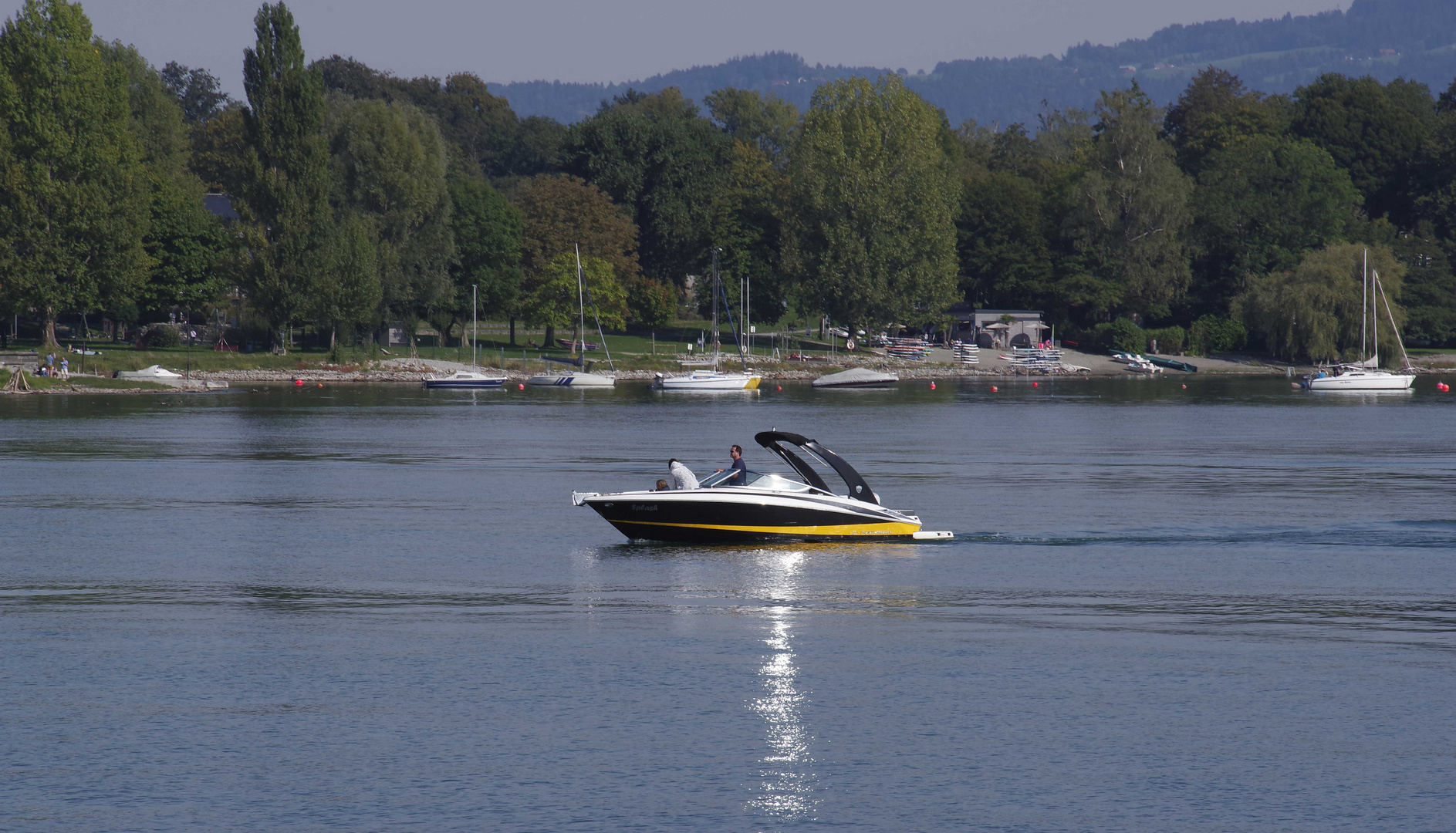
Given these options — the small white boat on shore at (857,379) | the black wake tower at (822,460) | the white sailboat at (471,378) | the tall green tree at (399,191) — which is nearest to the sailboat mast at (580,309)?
the white sailboat at (471,378)

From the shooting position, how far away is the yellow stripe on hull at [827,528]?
36.3 metres

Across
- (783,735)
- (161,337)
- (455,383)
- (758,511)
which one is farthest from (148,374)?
(783,735)

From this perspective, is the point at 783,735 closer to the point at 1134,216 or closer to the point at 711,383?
the point at 711,383

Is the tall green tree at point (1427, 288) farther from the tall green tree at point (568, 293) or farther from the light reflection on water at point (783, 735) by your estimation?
the light reflection on water at point (783, 735)

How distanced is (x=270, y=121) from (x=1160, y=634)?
4001 inches

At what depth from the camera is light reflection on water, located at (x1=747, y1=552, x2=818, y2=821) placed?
17625 millimetres

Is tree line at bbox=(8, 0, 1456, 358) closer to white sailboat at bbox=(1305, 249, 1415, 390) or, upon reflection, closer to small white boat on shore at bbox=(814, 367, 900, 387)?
white sailboat at bbox=(1305, 249, 1415, 390)

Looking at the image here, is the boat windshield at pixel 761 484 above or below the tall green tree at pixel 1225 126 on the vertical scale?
below

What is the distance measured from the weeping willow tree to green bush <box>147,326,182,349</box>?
110m

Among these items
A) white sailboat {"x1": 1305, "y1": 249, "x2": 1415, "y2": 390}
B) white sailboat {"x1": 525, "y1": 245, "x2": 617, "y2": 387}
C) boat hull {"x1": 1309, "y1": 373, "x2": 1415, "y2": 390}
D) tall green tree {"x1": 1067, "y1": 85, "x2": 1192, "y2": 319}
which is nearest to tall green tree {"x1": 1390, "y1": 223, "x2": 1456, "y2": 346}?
white sailboat {"x1": 1305, "y1": 249, "x2": 1415, "y2": 390}

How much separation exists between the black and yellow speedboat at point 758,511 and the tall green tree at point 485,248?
343 ft

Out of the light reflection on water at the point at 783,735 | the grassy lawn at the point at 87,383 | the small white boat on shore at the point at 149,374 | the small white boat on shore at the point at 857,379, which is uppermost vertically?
the small white boat on shore at the point at 149,374

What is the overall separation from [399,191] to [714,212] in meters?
42.9

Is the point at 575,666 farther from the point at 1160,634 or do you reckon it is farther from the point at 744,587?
the point at 1160,634
